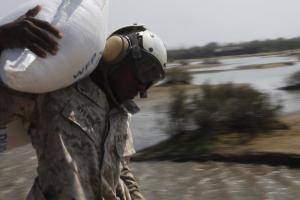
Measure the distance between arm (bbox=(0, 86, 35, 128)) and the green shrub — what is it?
36.5 ft

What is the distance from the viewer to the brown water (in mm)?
8555

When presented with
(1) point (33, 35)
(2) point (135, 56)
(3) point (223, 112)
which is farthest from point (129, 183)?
(3) point (223, 112)

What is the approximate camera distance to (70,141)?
2264mm

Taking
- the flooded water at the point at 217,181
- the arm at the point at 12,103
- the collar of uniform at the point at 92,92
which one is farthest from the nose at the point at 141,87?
the flooded water at the point at 217,181

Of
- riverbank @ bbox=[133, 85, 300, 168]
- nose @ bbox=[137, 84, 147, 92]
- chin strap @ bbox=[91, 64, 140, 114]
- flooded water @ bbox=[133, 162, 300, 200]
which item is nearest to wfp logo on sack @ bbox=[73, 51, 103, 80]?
chin strap @ bbox=[91, 64, 140, 114]

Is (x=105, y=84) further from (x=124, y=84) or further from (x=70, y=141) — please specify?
(x=70, y=141)

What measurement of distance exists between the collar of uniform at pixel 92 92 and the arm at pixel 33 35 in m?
0.25

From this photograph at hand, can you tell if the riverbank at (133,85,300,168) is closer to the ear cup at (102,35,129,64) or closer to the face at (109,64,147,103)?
the face at (109,64,147,103)

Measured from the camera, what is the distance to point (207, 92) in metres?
14.8

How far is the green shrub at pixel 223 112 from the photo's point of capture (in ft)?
44.3

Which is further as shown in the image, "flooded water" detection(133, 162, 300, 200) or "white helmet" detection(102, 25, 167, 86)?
"flooded water" detection(133, 162, 300, 200)

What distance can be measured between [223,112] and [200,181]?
4.55m

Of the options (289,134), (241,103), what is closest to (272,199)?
(289,134)

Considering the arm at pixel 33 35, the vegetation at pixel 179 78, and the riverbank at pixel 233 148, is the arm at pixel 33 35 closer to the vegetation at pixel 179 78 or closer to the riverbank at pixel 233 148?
the riverbank at pixel 233 148
